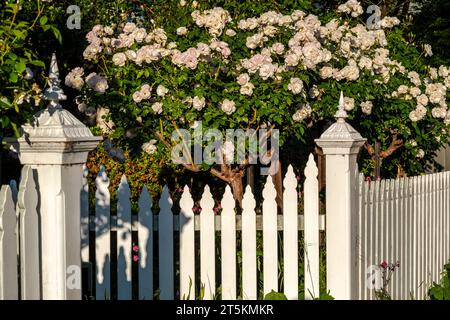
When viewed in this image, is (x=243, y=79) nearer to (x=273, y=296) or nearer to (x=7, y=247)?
(x=273, y=296)

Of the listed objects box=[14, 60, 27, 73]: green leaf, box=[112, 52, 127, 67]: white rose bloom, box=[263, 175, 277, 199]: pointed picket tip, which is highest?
box=[112, 52, 127, 67]: white rose bloom

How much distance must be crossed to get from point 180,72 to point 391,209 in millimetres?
2037

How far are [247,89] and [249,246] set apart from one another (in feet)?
5.79

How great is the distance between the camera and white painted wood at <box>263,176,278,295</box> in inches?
220

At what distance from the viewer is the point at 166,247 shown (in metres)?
5.46

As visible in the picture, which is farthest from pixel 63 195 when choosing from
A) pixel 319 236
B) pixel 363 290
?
pixel 363 290

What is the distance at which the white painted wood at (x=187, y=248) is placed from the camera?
5480mm

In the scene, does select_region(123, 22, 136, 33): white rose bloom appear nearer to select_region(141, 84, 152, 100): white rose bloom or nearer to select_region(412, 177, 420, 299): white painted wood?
select_region(141, 84, 152, 100): white rose bloom

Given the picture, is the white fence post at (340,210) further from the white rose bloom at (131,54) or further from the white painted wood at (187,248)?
the white rose bloom at (131,54)

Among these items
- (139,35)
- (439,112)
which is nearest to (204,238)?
(139,35)

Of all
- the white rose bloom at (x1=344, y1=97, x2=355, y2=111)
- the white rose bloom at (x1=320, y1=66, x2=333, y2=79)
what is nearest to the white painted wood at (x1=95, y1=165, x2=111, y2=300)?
the white rose bloom at (x1=320, y1=66, x2=333, y2=79)

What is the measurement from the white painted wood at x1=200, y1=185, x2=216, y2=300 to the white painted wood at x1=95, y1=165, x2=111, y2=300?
1.96 feet

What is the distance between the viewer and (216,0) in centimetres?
916

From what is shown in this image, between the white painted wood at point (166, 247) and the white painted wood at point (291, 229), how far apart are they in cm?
75
